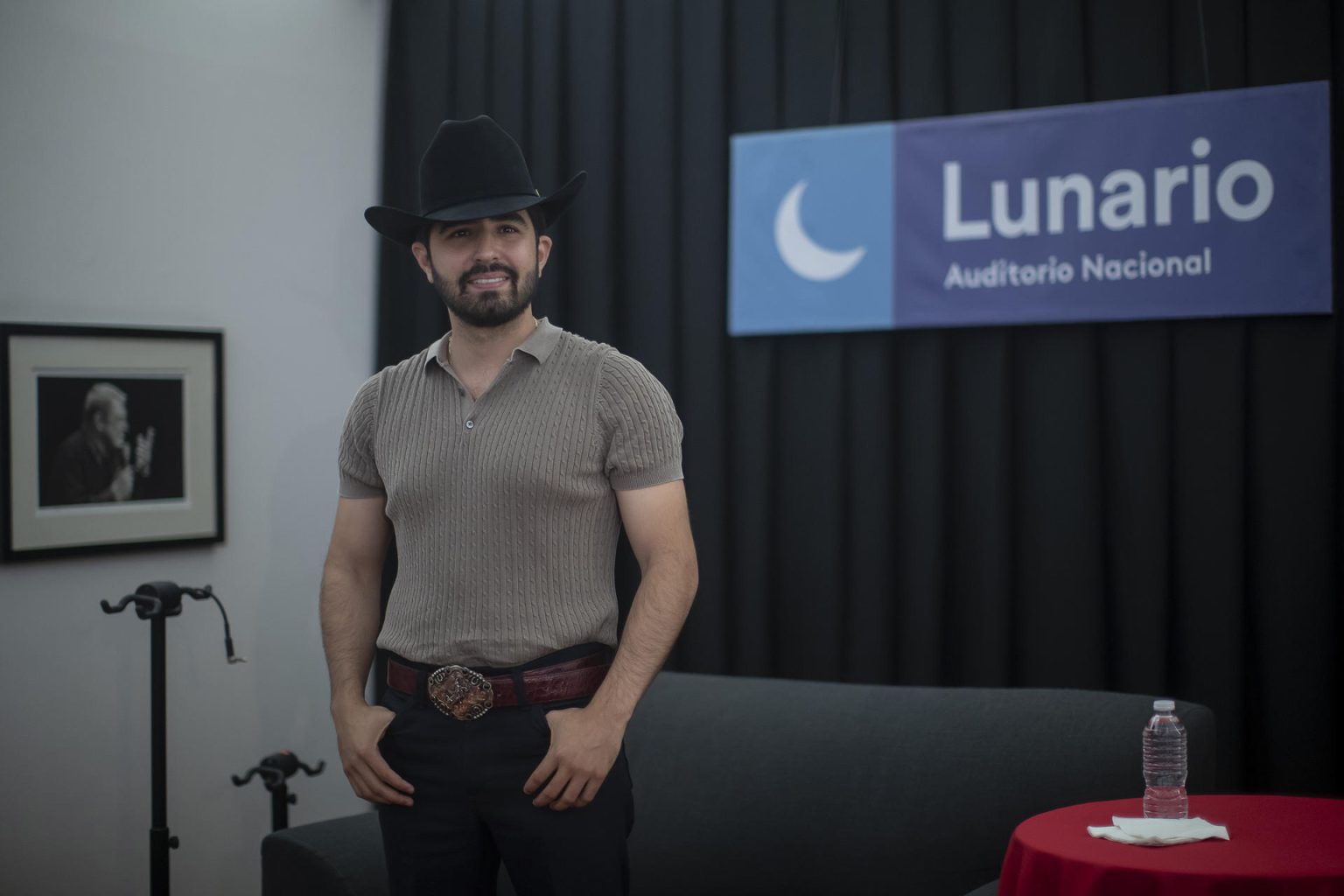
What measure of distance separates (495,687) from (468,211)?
0.72 m

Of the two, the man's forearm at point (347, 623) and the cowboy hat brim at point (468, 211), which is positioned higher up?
the cowboy hat brim at point (468, 211)

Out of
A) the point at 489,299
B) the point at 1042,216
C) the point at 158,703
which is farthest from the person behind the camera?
the point at 1042,216

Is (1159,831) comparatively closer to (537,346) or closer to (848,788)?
(848,788)

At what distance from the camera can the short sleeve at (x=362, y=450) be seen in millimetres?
1907

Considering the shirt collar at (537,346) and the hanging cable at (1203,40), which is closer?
the shirt collar at (537,346)

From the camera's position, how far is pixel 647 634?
1671 millimetres

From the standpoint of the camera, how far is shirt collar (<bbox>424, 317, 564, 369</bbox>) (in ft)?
5.90

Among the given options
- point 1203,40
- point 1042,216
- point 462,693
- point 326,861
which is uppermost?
point 1203,40

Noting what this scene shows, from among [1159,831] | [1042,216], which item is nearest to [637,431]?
[1159,831]

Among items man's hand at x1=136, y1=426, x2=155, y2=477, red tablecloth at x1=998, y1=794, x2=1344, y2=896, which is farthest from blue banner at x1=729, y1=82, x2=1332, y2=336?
man's hand at x1=136, y1=426, x2=155, y2=477

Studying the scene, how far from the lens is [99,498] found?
9.84ft

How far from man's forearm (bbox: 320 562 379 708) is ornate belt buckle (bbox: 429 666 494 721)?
24cm

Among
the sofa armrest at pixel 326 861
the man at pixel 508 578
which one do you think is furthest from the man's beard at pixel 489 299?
the sofa armrest at pixel 326 861

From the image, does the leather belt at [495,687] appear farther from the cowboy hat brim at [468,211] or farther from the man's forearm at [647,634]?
the cowboy hat brim at [468,211]
